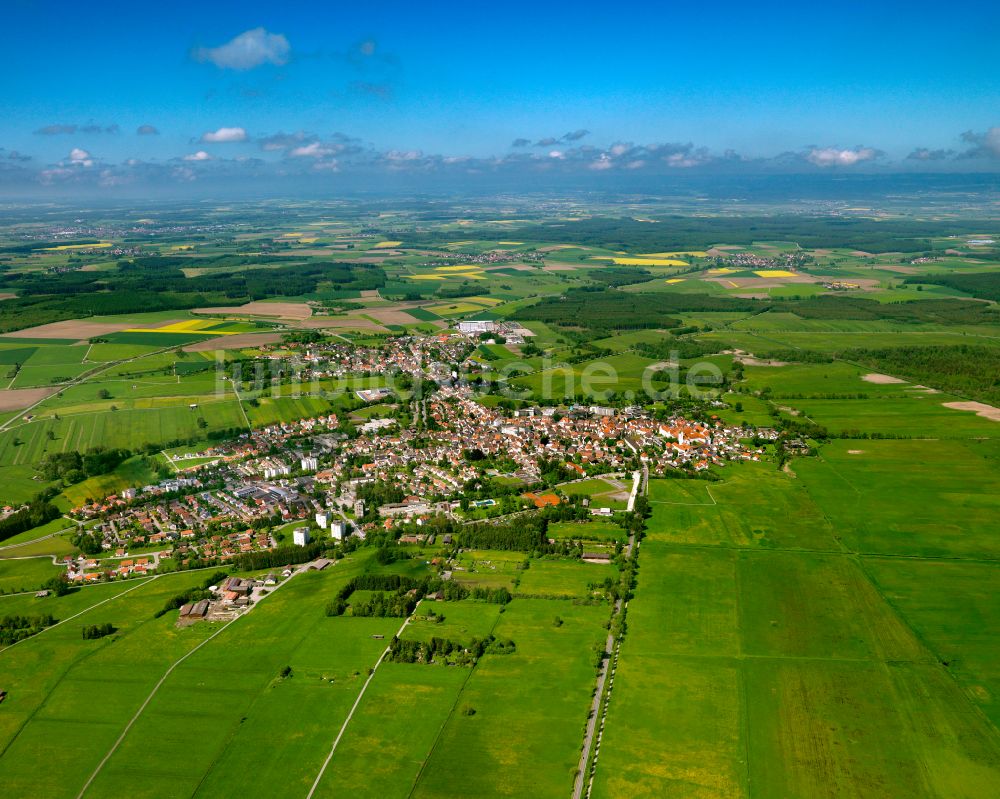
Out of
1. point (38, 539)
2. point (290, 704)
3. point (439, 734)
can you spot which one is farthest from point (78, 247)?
point (439, 734)

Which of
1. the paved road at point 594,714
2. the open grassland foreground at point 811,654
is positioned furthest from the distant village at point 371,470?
the paved road at point 594,714

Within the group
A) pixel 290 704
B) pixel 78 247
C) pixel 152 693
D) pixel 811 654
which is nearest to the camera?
pixel 290 704

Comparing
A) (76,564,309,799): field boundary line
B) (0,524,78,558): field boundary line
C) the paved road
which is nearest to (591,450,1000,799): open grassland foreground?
the paved road

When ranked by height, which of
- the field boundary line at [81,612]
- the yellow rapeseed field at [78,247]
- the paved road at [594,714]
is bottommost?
the paved road at [594,714]

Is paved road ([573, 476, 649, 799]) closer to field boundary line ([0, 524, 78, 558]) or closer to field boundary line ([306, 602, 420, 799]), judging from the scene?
field boundary line ([306, 602, 420, 799])

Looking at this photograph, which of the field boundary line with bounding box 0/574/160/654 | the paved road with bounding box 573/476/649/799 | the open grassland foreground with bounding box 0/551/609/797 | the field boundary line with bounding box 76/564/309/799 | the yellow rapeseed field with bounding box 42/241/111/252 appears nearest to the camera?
the paved road with bounding box 573/476/649/799

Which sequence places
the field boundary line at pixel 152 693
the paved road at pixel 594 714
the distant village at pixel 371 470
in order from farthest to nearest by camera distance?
1. the distant village at pixel 371 470
2. the field boundary line at pixel 152 693
3. the paved road at pixel 594 714

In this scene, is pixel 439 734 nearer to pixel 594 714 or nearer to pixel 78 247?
→ pixel 594 714

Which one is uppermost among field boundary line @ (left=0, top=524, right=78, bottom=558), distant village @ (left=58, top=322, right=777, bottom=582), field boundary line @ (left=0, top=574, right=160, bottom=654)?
distant village @ (left=58, top=322, right=777, bottom=582)

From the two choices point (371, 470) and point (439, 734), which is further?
point (371, 470)

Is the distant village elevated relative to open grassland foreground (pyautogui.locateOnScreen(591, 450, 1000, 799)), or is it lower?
elevated

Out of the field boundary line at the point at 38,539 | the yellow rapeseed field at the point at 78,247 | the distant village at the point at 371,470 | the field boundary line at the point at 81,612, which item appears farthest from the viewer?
the yellow rapeseed field at the point at 78,247

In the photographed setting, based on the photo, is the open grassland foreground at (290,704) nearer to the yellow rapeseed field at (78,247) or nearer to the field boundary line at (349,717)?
the field boundary line at (349,717)
